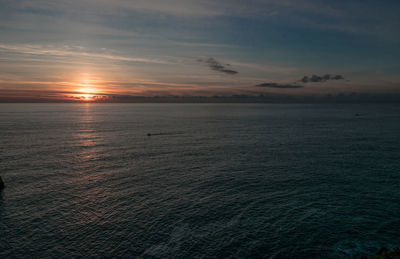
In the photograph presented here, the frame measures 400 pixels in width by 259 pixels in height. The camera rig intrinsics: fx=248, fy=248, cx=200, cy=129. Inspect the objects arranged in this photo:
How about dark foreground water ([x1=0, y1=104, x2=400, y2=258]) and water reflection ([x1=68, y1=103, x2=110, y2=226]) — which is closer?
dark foreground water ([x1=0, y1=104, x2=400, y2=258])

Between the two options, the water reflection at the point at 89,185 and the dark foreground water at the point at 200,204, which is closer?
the dark foreground water at the point at 200,204

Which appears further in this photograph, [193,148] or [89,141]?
[89,141]

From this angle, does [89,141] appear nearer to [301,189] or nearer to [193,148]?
[193,148]

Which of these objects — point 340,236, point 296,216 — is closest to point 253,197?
point 296,216

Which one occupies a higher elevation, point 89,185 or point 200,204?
point 89,185

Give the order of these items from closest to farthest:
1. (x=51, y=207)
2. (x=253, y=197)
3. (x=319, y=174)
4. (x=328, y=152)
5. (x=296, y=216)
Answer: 1. (x=296, y=216)
2. (x=51, y=207)
3. (x=253, y=197)
4. (x=319, y=174)
5. (x=328, y=152)

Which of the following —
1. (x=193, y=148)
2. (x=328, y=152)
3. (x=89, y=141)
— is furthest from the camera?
(x=89, y=141)

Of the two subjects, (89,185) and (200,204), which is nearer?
(200,204)

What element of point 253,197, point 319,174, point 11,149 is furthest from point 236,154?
point 11,149

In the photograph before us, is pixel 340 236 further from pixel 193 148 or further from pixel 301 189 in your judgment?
pixel 193 148
